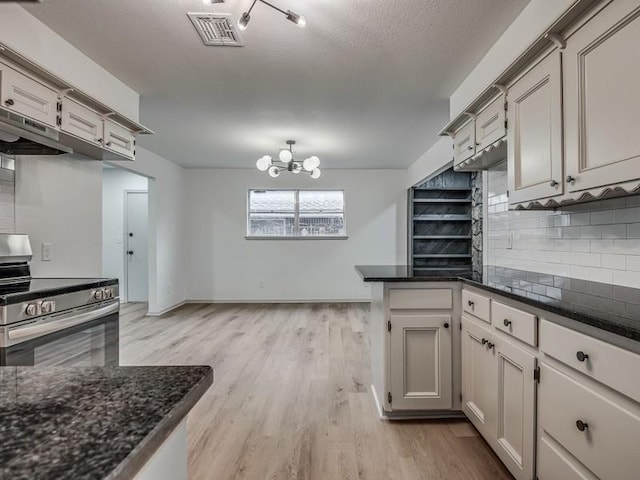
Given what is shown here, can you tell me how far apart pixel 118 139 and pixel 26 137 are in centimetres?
69

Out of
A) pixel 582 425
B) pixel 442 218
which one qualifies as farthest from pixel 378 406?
pixel 442 218

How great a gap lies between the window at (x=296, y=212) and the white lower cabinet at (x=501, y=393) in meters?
4.55

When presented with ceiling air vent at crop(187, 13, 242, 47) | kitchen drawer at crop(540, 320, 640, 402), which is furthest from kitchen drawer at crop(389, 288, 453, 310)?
ceiling air vent at crop(187, 13, 242, 47)

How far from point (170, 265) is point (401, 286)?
472cm

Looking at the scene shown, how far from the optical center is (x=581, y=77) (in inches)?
57.8

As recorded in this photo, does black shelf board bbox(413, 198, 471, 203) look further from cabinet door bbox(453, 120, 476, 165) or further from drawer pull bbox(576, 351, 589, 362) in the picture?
drawer pull bbox(576, 351, 589, 362)

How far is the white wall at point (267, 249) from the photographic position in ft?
21.4

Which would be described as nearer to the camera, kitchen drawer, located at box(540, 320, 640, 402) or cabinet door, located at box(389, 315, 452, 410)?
kitchen drawer, located at box(540, 320, 640, 402)

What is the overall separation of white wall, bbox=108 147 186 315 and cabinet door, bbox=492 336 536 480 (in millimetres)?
4866

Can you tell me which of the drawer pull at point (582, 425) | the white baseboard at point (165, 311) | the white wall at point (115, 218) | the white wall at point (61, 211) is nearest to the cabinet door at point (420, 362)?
the drawer pull at point (582, 425)

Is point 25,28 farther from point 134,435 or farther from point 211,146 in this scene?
point 211,146

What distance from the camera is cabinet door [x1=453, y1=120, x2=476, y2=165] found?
253 cm

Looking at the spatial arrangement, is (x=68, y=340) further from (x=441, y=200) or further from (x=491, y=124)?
(x=441, y=200)

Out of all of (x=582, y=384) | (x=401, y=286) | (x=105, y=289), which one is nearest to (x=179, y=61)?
(x=105, y=289)
